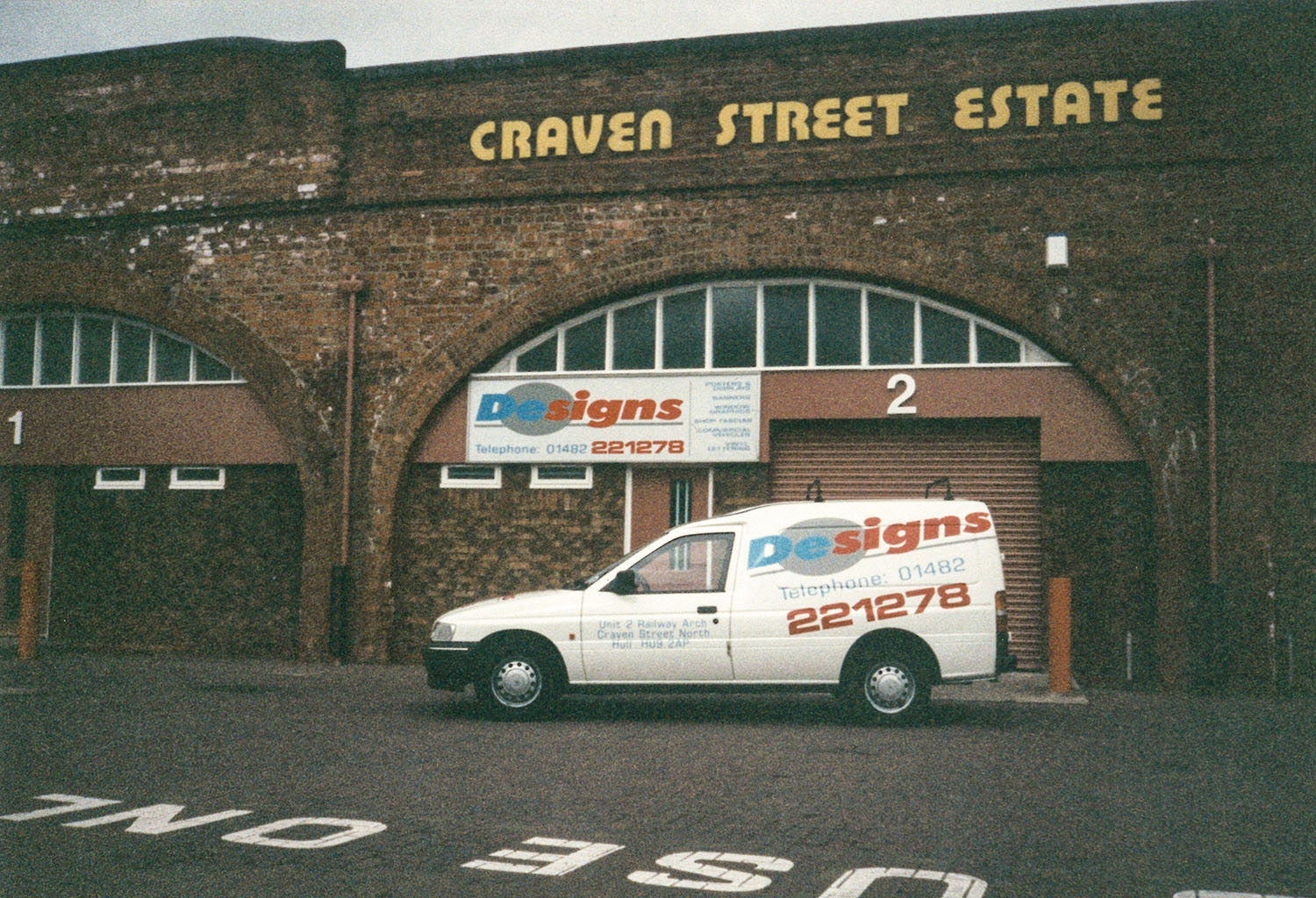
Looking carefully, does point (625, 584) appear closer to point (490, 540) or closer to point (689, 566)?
point (689, 566)

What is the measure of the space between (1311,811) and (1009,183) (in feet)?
30.6

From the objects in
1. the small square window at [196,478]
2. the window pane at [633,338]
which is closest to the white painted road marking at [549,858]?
the window pane at [633,338]

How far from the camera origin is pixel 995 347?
48.8ft

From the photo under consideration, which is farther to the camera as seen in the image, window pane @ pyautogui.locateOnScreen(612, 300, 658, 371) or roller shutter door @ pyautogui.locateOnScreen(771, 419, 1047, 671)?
window pane @ pyautogui.locateOnScreen(612, 300, 658, 371)

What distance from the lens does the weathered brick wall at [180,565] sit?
16688 mm

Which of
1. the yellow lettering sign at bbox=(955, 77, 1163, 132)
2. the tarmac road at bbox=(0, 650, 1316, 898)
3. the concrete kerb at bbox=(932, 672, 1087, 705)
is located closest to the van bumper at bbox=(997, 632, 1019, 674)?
the tarmac road at bbox=(0, 650, 1316, 898)

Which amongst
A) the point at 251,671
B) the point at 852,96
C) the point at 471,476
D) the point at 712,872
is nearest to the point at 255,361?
the point at 471,476

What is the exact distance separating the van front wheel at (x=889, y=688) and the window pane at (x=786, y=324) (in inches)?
222

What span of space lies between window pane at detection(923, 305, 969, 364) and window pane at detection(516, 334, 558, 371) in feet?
15.9

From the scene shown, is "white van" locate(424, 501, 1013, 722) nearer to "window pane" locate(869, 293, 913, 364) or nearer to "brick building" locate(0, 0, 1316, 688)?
"brick building" locate(0, 0, 1316, 688)

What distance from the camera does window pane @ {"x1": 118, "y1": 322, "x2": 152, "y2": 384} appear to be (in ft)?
58.0

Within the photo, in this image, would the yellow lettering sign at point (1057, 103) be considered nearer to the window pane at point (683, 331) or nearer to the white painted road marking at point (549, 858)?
the window pane at point (683, 331)

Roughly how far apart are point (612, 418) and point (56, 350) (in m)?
8.87

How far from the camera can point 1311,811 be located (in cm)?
710
